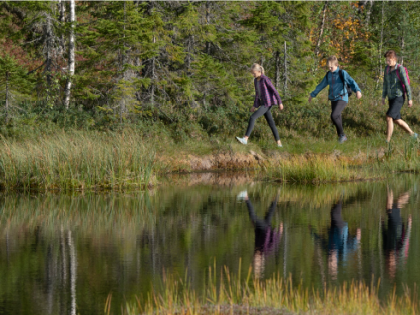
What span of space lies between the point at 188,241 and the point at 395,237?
262cm

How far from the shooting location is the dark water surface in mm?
6062

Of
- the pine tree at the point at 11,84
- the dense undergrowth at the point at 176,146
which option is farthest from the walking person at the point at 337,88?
the pine tree at the point at 11,84

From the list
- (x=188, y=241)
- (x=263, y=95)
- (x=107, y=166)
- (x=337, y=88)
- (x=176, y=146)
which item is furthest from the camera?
(x=176, y=146)

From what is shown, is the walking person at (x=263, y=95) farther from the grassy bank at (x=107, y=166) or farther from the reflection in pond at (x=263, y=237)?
the reflection in pond at (x=263, y=237)

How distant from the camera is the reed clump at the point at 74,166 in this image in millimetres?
14555

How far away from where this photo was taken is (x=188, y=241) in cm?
821

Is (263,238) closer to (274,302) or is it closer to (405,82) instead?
(274,302)

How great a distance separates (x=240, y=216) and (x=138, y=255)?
129 inches

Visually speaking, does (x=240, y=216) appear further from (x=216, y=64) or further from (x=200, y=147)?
(x=216, y=64)

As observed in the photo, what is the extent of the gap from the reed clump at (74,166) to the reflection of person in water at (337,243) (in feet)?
20.8

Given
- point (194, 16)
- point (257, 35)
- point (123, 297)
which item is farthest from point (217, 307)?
point (257, 35)

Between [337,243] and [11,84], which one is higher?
[11,84]

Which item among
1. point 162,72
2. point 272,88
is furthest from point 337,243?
point 162,72

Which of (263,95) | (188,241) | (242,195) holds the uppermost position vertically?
(263,95)
